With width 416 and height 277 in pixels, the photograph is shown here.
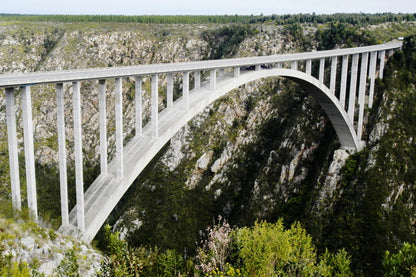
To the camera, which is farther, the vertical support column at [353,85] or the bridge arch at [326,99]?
the vertical support column at [353,85]

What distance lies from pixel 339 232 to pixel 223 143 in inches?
786

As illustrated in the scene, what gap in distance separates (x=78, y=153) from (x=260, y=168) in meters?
31.4

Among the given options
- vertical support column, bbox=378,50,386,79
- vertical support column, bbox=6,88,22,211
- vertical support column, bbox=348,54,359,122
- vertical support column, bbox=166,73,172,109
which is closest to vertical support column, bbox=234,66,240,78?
vertical support column, bbox=166,73,172,109

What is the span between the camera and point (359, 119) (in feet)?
135

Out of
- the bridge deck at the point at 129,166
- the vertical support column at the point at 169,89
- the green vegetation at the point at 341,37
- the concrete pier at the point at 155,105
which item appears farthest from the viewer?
the green vegetation at the point at 341,37

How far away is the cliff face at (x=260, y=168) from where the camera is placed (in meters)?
36.1

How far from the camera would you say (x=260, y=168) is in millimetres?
47000

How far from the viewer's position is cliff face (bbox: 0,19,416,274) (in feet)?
118

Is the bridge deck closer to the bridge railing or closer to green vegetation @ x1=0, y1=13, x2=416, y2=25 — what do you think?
the bridge railing

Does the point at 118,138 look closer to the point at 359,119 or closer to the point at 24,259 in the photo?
the point at 24,259

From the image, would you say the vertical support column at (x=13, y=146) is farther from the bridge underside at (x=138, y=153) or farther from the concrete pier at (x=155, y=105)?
the concrete pier at (x=155, y=105)

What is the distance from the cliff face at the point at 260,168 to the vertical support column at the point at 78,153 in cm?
2289

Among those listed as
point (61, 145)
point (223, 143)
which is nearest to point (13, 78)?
point (61, 145)

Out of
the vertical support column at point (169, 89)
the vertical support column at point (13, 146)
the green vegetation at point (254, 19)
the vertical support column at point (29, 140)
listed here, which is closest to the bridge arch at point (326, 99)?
the vertical support column at point (169, 89)
